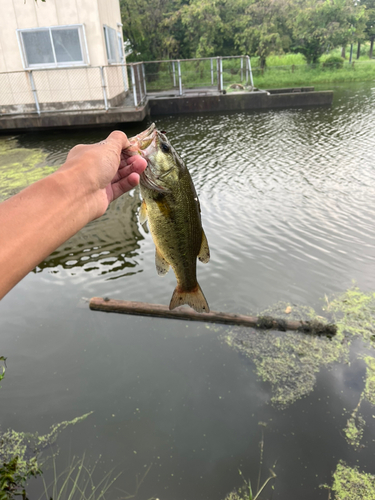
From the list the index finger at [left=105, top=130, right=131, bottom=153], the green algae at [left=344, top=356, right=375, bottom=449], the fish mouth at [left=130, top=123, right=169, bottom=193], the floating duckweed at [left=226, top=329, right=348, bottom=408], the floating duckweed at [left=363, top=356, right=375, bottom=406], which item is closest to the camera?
the index finger at [left=105, top=130, right=131, bottom=153]

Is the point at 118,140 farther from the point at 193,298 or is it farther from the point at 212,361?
the point at 212,361

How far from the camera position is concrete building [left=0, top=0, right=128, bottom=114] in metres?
14.1

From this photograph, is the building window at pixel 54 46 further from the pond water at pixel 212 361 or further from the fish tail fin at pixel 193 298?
the fish tail fin at pixel 193 298

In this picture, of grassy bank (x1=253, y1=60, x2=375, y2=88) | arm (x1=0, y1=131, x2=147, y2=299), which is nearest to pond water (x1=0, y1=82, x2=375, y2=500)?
arm (x1=0, y1=131, x2=147, y2=299)

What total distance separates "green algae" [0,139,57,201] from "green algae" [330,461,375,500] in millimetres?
8850

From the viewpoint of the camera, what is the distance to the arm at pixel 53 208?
3.94 ft

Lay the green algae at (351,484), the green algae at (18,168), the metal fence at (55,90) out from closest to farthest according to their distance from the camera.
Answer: the green algae at (351,484) → the green algae at (18,168) → the metal fence at (55,90)

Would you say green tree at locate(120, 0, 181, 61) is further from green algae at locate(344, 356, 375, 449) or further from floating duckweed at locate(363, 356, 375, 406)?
green algae at locate(344, 356, 375, 449)

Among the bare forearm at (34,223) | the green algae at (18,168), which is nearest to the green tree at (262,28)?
the green algae at (18,168)

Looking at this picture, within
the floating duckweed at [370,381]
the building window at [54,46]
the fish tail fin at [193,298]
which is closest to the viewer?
the fish tail fin at [193,298]

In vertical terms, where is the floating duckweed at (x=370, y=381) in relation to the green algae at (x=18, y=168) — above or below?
below

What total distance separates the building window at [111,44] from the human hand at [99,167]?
53.2 feet

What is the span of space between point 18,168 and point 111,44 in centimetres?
931

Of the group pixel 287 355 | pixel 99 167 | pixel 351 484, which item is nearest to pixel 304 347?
pixel 287 355
